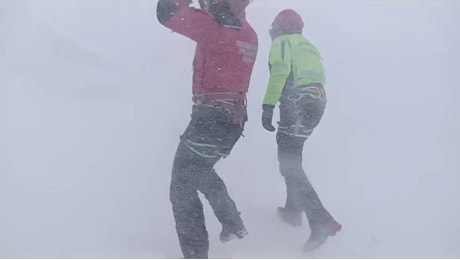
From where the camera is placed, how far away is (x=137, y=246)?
3865 millimetres

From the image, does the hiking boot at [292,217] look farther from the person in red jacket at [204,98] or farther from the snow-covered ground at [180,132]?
the person in red jacket at [204,98]

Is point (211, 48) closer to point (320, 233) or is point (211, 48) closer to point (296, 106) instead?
point (296, 106)

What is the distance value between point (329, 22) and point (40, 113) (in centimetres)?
188

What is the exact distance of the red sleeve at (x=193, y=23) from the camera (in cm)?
362

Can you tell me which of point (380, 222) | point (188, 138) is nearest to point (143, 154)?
point (188, 138)

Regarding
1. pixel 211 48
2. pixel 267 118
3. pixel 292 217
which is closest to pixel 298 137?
pixel 267 118

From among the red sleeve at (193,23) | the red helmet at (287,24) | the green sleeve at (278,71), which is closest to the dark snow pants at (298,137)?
the green sleeve at (278,71)

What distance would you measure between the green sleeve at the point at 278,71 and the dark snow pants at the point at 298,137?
5.9 inches

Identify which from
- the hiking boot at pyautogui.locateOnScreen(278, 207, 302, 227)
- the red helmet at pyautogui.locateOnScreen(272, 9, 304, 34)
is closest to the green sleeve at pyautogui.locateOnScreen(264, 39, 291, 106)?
the red helmet at pyautogui.locateOnScreen(272, 9, 304, 34)

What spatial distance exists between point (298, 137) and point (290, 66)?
369mm

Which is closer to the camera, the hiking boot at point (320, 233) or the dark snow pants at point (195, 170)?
the dark snow pants at point (195, 170)

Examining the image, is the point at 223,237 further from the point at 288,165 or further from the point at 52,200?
the point at 52,200

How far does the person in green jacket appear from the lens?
3.96 meters

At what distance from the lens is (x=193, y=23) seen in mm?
3635
